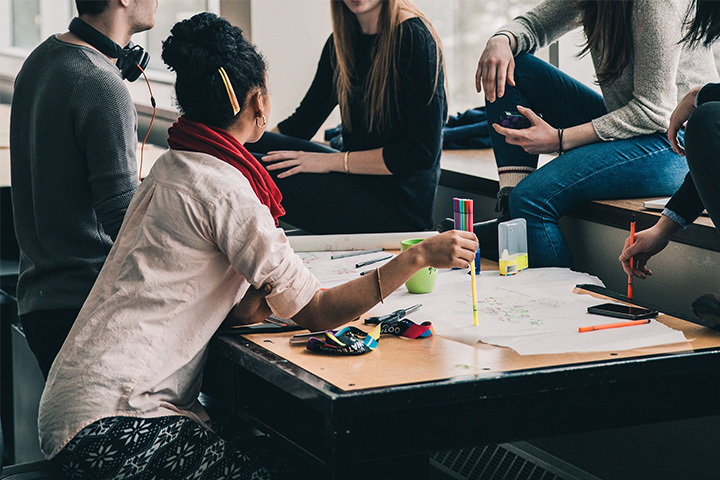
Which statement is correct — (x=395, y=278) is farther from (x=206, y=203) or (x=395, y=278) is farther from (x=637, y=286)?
(x=637, y=286)

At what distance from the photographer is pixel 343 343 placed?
1.13m

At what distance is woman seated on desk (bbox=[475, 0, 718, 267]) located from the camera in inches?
69.5

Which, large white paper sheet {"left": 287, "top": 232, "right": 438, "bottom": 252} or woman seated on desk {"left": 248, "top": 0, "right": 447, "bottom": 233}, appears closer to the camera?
large white paper sheet {"left": 287, "top": 232, "right": 438, "bottom": 252}

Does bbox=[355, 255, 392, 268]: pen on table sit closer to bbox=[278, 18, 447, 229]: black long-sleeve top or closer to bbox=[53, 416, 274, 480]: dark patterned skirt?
bbox=[278, 18, 447, 229]: black long-sleeve top

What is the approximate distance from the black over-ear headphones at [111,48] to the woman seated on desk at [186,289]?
1.42ft

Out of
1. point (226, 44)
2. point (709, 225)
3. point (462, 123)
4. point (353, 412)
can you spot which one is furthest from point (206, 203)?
point (462, 123)

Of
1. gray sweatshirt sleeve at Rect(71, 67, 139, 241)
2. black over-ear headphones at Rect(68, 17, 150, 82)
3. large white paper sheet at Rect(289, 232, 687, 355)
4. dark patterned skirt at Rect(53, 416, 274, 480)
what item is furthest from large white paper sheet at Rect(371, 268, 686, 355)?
black over-ear headphones at Rect(68, 17, 150, 82)

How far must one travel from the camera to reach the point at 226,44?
122cm

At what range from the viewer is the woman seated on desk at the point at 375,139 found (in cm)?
209

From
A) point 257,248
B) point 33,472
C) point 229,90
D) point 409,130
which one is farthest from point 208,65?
point 409,130

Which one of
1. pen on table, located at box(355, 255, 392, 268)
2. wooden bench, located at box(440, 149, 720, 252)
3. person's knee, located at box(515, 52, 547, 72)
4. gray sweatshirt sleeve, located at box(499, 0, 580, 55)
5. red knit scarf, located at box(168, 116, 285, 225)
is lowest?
pen on table, located at box(355, 255, 392, 268)

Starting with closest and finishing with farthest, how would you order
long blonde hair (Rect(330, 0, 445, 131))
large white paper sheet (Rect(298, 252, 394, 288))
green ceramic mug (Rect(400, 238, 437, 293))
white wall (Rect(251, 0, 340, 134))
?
green ceramic mug (Rect(400, 238, 437, 293)), large white paper sheet (Rect(298, 252, 394, 288)), long blonde hair (Rect(330, 0, 445, 131)), white wall (Rect(251, 0, 340, 134))

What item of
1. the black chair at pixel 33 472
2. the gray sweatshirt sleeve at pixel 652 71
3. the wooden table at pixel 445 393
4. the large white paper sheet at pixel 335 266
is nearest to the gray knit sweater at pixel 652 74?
the gray sweatshirt sleeve at pixel 652 71

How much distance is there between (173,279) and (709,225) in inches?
41.0
